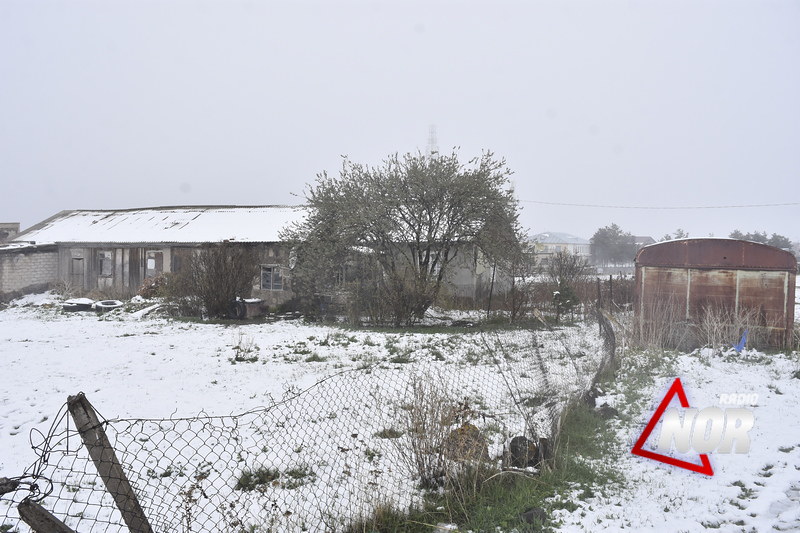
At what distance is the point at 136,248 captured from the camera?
25.6 m

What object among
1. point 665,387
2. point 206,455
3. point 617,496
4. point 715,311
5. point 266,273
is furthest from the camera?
point 266,273

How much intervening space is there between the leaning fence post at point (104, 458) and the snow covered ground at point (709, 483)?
300 cm

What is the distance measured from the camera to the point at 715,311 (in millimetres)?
12586

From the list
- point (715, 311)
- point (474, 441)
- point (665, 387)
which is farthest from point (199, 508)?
point (715, 311)

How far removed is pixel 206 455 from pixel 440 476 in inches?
100

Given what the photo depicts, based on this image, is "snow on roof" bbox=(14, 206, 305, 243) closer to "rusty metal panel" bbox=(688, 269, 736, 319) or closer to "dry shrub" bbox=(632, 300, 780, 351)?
"dry shrub" bbox=(632, 300, 780, 351)

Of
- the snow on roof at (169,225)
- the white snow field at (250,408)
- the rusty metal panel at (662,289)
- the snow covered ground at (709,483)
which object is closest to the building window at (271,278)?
the snow on roof at (169,225)

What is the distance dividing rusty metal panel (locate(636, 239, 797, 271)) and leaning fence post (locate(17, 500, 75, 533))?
1384 cm

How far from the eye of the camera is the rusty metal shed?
12.2 metres

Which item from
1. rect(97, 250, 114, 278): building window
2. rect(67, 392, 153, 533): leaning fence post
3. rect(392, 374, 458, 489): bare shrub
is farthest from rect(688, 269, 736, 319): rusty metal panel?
rect(97, 250, 114, 278): building window

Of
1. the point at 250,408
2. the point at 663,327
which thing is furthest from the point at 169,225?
the point at 663,327

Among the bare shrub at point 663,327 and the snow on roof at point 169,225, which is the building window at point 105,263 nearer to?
the snow on roof at point 169,225

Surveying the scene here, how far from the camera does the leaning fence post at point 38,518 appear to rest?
2.39 m

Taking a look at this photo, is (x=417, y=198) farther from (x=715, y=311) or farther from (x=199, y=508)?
(x=199, y=508)
